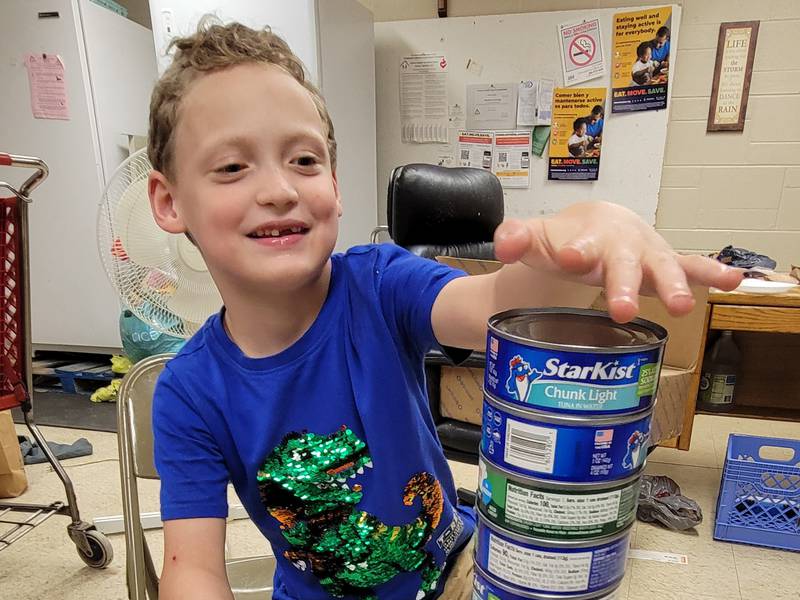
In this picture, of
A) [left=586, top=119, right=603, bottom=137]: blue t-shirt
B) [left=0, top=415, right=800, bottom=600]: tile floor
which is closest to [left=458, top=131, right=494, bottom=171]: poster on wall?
[left=586, top=119, right=603, bottom=137]: blue t-shirt

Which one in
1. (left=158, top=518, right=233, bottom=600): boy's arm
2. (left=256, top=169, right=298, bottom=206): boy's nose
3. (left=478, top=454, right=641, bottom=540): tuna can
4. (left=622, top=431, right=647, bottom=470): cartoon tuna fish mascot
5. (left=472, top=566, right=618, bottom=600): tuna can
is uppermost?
(left=256, top=169, right=298, bottom=206): boy's nose

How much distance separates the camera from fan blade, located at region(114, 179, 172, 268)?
1.12m

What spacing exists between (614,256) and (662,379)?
143 cm

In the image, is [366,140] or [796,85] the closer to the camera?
[796,85]

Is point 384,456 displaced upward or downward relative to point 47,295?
upward

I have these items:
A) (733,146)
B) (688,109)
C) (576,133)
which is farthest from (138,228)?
(733,146)

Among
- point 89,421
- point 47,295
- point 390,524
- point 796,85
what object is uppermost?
point 796,85

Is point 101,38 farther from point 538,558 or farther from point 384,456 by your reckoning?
point 538,558

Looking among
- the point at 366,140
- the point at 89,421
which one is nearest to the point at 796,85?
the point at 366,140

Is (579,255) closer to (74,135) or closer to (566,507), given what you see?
(566,507)

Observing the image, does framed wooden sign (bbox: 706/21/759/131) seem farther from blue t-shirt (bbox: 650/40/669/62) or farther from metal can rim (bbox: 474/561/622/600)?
metal can rim (bbox: 474/561/622/600)

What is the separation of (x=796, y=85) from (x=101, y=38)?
340 centimetres

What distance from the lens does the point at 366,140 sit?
283 cm

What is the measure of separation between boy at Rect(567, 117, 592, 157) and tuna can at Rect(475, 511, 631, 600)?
2.68 metres
